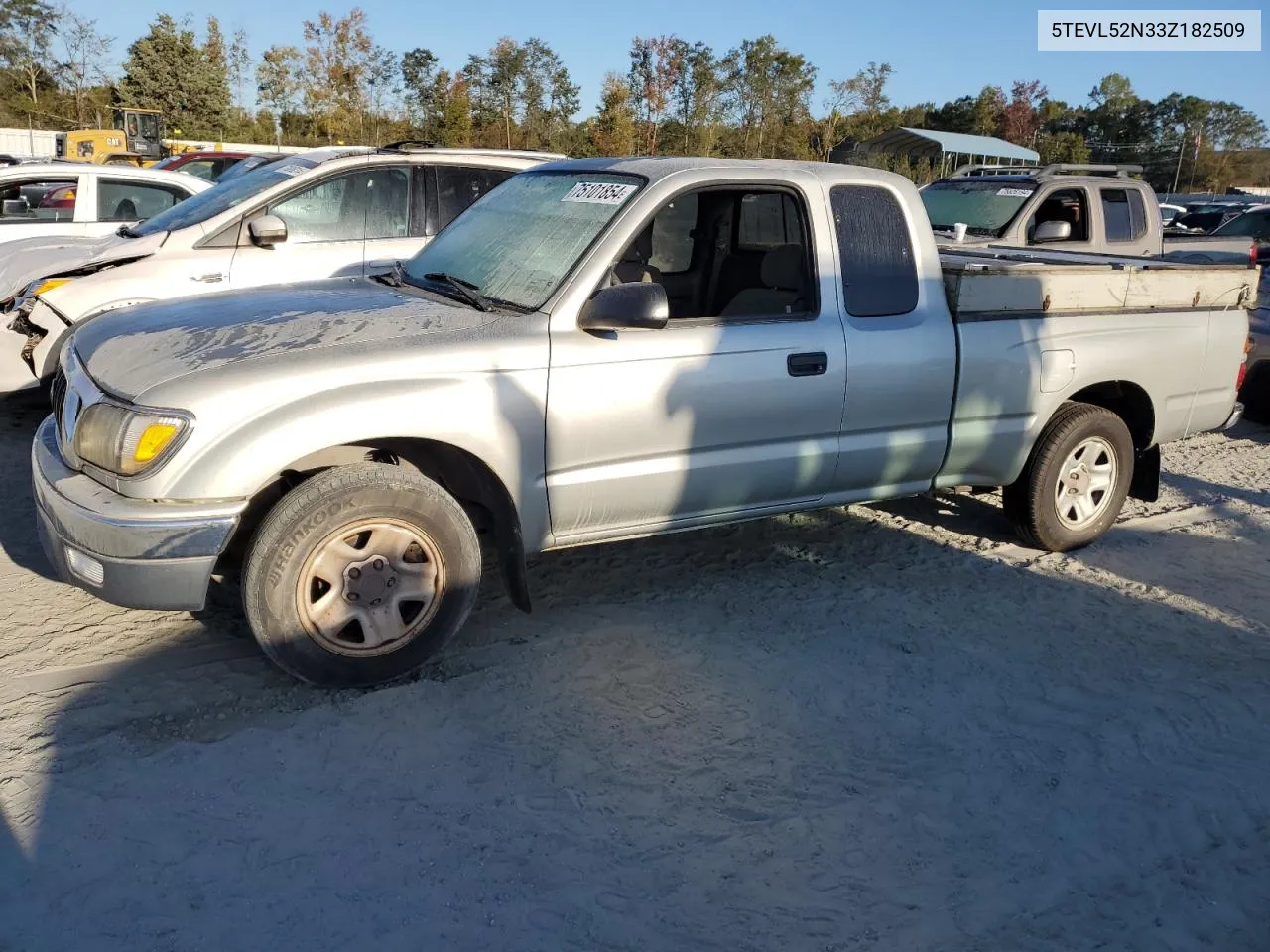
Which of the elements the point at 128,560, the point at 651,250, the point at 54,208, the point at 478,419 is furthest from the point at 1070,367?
the point at 54,208

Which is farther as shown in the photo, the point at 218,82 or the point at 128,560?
the point at 218,82

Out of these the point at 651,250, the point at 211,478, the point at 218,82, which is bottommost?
the point at 211,478

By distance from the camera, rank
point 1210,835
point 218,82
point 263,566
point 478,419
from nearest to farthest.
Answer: point 1210,835 → point 263,566 → point 478,419 → point 218,82

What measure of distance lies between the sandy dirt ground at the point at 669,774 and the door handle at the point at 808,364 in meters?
1.06

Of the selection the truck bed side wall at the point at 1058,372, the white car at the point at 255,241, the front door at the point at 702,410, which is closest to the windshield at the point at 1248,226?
the truck bed side wall at the point at 1058,372

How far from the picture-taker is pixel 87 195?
9.22 m

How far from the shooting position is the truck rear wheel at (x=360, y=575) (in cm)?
352

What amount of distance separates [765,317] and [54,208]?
799cm

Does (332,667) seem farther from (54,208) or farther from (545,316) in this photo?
(54,208)

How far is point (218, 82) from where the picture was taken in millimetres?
44375

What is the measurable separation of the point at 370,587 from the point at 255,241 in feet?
12.1

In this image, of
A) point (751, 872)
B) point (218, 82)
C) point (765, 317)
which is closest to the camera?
point (751, 872)

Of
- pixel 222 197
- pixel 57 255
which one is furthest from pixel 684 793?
pixel 57 255

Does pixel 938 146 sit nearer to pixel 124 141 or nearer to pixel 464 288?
pixel 124 141
